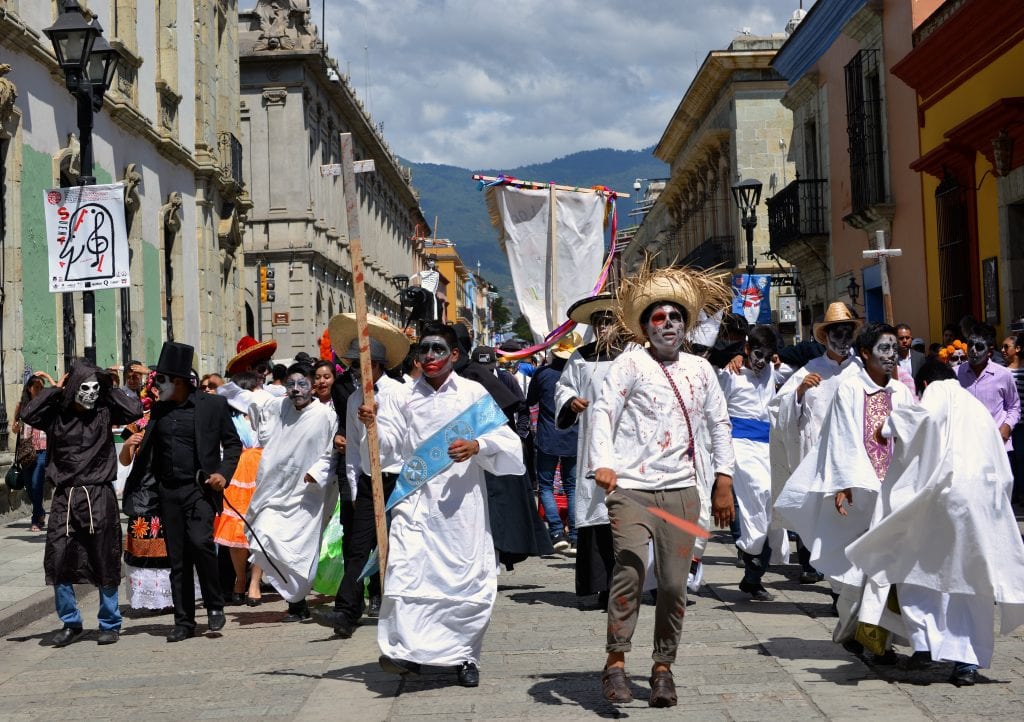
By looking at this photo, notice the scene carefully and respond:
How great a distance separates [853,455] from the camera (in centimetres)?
729

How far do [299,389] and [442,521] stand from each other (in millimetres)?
3034

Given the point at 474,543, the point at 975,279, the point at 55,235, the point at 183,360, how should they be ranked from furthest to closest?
1. the point at 975,279
2. the point at 55,235
3. the point at 183,360
4. the point at 474,543

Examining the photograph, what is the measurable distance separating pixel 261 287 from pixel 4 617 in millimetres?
34725

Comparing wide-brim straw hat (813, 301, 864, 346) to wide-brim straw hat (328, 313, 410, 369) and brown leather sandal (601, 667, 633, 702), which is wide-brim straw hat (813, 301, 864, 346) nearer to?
wide-brim straw hat (328, 313, 410, 369)

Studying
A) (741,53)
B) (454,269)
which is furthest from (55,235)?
(454,269)

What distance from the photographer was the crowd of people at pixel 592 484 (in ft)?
20.9

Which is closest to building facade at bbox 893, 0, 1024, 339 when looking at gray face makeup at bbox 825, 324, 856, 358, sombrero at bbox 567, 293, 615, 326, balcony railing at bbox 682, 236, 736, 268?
sombrero at bbox 567, 293, 615, 326

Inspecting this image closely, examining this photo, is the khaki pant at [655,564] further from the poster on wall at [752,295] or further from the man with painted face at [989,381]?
the poster on wall at [752,295]

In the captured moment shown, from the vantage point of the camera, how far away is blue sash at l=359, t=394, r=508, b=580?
23.1ft

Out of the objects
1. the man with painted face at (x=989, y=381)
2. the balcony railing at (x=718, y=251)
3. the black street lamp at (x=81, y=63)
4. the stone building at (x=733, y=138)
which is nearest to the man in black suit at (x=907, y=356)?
the man with painted face at (x=989, y=381)

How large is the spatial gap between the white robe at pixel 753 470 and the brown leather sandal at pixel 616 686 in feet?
11.0

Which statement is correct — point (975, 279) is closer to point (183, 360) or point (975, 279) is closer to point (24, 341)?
point (24, 341)

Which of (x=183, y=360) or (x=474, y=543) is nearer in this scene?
(x=474, y=543)

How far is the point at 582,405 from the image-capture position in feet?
29.9
